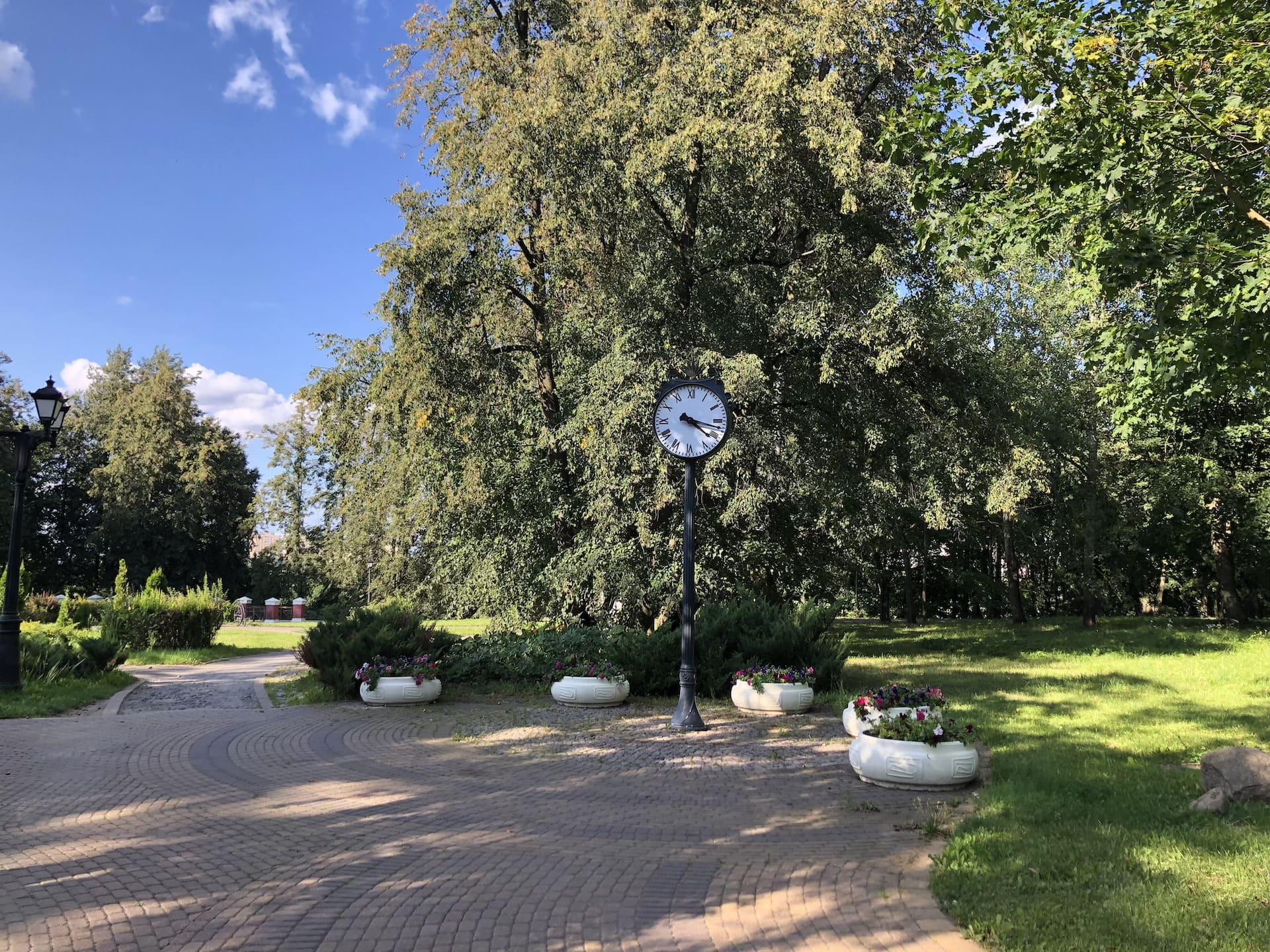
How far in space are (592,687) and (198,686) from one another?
7.83 meters

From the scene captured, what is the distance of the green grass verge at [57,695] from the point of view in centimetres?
1059

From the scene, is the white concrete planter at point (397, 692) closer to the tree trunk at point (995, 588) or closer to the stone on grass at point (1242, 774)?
the stone on grass at point (1242, 774)

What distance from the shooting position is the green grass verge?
10.6 m

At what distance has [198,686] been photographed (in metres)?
14.2

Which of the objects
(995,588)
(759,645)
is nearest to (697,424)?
(759,645)

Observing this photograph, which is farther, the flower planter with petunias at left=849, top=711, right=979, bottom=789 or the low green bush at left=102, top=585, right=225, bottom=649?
the low green bush at left=102, top=585, right=225, bottom=649

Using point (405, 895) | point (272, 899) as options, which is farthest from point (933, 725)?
point (272, 899)

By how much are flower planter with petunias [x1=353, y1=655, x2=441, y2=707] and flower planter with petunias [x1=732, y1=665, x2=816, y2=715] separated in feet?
14.1

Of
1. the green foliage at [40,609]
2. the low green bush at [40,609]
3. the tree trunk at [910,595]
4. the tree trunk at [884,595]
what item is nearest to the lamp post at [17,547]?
the green foliage at [40,609]

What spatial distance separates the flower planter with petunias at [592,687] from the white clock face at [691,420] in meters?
3.44

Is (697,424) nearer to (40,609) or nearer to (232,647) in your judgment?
(232,647)

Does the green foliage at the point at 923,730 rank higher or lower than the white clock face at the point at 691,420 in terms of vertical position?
lower

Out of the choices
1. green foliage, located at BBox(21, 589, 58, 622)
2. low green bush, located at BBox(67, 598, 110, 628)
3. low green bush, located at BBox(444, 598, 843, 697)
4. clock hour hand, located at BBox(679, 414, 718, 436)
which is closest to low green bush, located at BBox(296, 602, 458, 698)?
low green bush, located at BBox(444, 598, 843, 697)

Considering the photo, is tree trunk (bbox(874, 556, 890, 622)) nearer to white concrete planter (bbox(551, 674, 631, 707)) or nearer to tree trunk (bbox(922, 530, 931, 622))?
tree trunk (bbox(922, 530, 931, 622))
